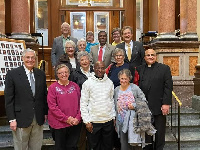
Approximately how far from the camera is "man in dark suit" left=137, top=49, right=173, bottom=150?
5.14m

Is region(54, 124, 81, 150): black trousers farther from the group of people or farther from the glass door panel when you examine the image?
the glass door panel

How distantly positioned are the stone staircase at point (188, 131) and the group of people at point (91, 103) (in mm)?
1098

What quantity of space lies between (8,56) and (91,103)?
2.22 m

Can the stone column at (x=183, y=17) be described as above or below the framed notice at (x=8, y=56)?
above

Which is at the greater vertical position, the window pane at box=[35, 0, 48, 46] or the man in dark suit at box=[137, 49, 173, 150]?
the window pane at box=[35, 0, 48, 46]

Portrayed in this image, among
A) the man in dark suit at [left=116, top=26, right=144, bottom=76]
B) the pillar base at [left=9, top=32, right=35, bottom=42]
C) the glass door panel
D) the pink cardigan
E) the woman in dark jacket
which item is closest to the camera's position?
the pink cardigan

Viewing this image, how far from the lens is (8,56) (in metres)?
5.98

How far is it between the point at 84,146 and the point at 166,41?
15.9 ft

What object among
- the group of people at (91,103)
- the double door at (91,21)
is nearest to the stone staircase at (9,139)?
the group of people at (91,103)

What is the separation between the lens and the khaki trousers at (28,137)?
4492 mm

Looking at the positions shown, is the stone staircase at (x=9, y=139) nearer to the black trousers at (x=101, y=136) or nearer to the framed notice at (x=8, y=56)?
the framed notice at (x=8, y=56)

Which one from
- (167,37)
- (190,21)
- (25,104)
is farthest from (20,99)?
(190,21)

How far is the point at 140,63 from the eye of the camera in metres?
5.74

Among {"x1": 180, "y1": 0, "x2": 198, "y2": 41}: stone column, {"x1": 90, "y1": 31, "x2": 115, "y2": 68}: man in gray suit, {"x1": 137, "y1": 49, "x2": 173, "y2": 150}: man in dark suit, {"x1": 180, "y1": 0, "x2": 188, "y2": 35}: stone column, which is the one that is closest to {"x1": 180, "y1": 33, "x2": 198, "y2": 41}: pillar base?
{"x1": 180, "y1": 0, "x2": 198, "y2": 41}: stone column
